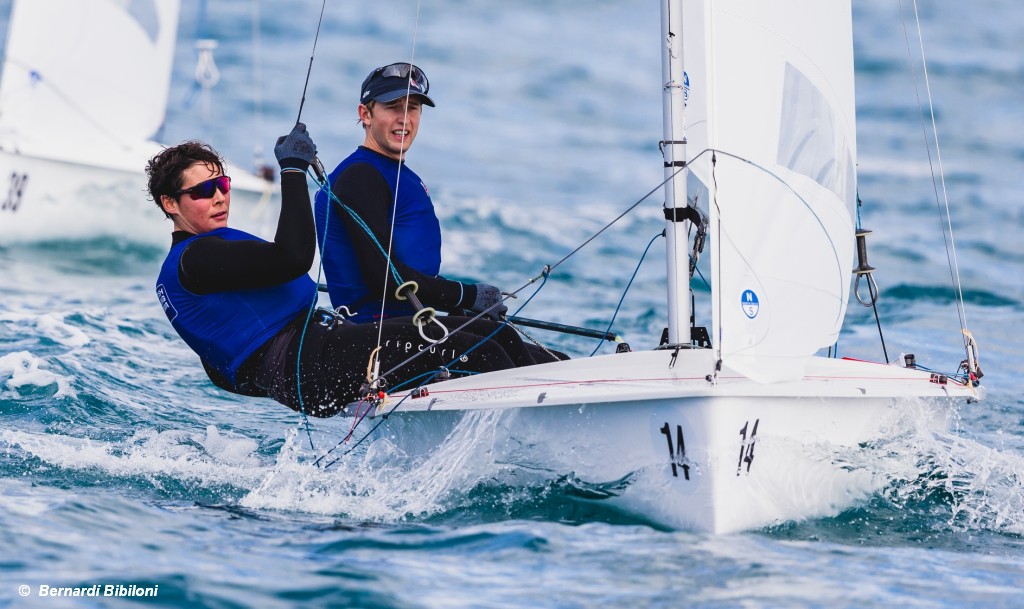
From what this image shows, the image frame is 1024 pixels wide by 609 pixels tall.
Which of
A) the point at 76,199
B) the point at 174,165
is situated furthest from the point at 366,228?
the point at 76,199

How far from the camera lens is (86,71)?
9312mm

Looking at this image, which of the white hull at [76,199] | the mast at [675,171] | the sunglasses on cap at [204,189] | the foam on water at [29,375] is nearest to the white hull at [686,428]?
the mast at [675,171]

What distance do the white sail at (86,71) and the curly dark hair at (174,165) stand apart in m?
5.50

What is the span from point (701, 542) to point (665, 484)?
0.17m

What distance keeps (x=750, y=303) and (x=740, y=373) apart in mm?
175

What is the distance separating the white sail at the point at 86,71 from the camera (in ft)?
29.5

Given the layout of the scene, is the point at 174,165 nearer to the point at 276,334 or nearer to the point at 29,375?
the point at 276,334

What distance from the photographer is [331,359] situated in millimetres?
3607

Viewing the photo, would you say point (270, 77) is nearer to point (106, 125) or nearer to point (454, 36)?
point (454, 36)

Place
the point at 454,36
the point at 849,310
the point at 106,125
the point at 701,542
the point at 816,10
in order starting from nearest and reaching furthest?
the point at 701,542 < the point at 816,10 < the point at 849,310 < the point at 106,125 < the point at 454,36

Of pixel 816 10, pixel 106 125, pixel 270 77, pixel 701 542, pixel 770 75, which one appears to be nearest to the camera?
pixel 701 542

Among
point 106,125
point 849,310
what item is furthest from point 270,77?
point 849,310

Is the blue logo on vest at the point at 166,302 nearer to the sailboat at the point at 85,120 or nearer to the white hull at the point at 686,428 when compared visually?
the white hull at the point at 686,428

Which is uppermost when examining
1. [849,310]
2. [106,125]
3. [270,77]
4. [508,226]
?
[270,77]
